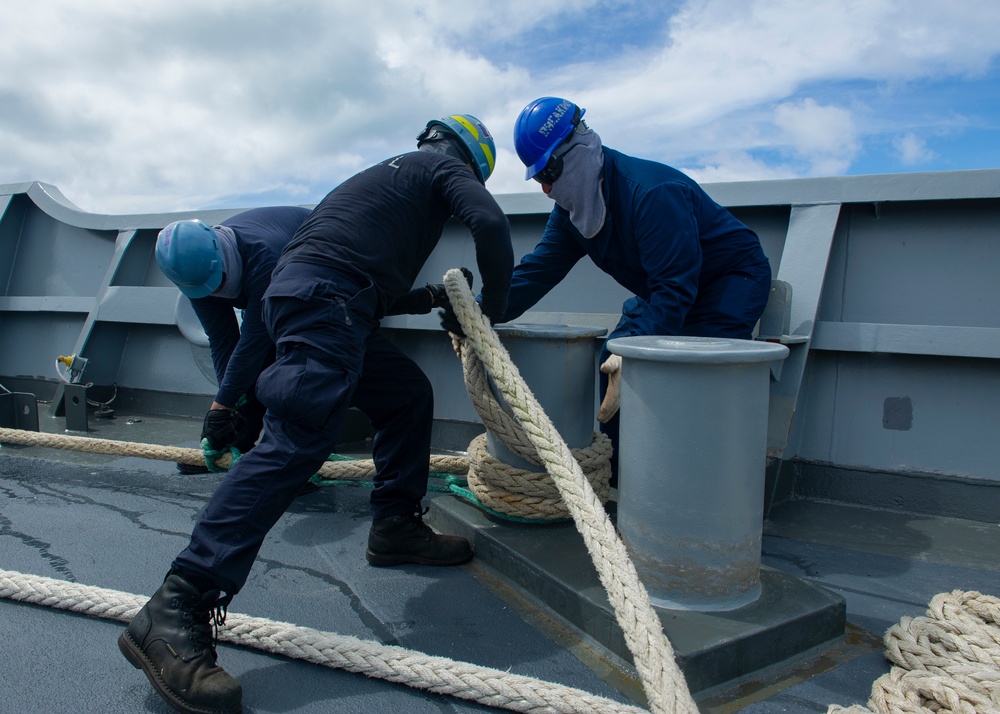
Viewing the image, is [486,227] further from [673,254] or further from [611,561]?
[611,561]

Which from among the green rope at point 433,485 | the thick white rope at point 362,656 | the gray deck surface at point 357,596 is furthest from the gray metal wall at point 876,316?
the thick white rope at point 362,656

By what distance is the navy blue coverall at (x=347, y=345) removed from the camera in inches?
63.1

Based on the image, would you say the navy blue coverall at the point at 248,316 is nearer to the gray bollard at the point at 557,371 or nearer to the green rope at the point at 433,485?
the green rope at the point at 433,485

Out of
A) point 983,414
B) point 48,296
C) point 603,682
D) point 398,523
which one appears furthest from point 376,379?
point 48,296

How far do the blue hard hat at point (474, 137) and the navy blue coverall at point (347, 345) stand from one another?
0.24 m

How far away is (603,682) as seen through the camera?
5.05ft

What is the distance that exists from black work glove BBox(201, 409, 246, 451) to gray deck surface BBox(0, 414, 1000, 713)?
0.26m

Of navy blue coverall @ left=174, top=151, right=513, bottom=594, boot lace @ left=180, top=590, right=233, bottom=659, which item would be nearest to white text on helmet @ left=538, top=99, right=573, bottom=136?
navy blue coverall @ left=174, top=151, right=513, bottom=594

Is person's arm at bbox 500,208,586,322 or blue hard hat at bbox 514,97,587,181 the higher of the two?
blue hard hat at bbox 514,97,587,181

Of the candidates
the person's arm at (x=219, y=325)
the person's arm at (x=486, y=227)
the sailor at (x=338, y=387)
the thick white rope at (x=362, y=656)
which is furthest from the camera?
the person's arm at (x=219, y=325)

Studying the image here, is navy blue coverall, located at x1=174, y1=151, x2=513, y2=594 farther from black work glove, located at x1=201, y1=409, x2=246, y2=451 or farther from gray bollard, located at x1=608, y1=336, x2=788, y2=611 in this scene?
black work glove, located at x1=201, y1=409, x2=246, y2=451

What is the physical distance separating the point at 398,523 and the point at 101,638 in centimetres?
82

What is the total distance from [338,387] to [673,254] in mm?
1151

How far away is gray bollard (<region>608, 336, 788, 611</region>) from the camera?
1563mm
